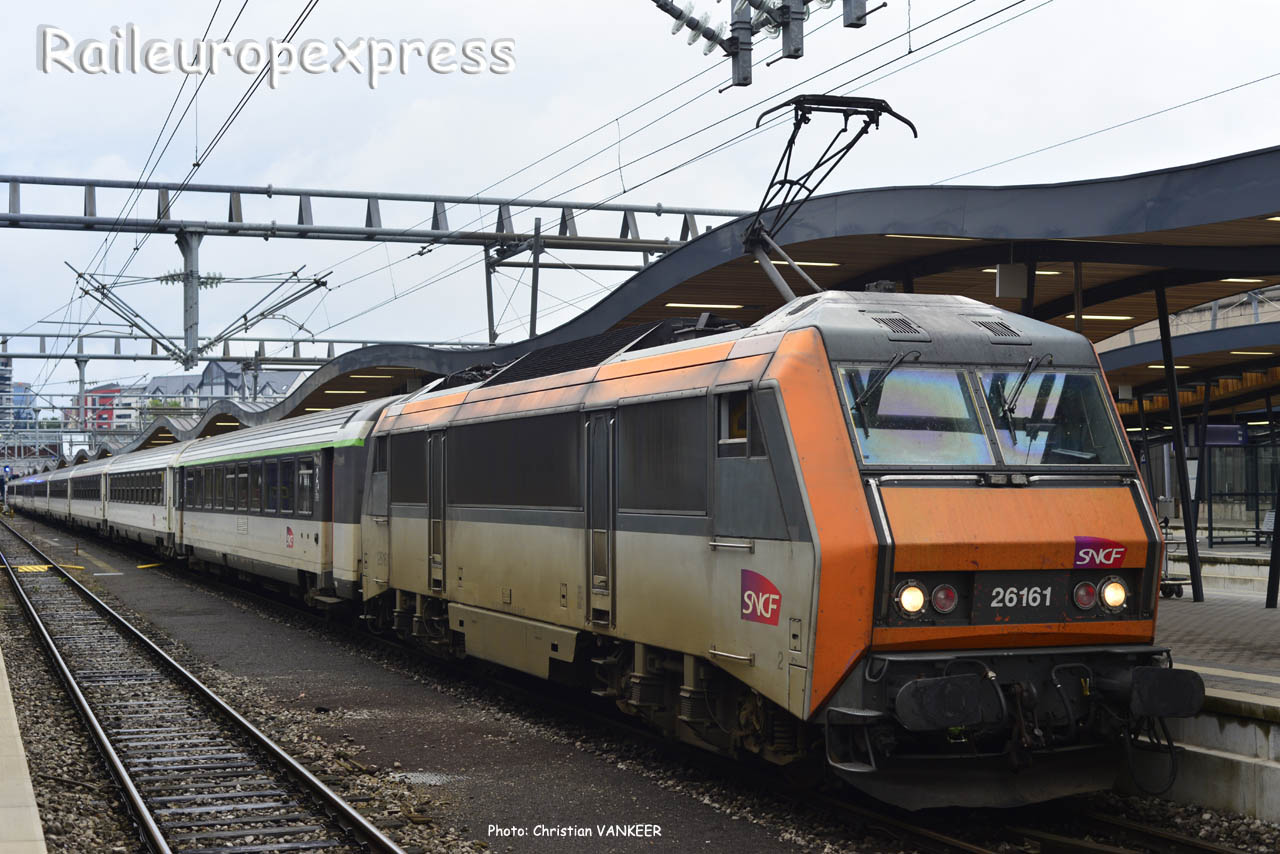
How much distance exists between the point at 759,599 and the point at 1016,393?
2.11 metres

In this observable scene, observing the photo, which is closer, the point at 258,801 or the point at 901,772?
the point at 901,772

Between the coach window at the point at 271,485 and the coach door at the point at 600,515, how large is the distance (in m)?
12.3

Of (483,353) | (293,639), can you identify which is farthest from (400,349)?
(293,639)

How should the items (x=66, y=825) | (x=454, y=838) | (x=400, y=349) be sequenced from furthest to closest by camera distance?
(x=400, y=349), (x=66, y=825), (x=454, y=838)

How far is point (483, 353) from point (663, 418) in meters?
17.1

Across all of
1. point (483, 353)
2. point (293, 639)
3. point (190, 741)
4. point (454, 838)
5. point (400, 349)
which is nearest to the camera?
point (454, 838)

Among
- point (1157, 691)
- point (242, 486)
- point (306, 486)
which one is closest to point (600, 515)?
point (1157, 691)

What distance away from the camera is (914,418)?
8508mm

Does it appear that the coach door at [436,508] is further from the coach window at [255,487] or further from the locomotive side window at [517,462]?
the coach window at [255,487]

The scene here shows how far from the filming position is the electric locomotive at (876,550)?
25.9 ft

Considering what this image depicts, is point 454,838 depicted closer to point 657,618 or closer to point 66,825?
point 657,618

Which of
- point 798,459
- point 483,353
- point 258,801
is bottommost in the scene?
point 258,801

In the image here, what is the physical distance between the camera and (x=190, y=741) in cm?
1221

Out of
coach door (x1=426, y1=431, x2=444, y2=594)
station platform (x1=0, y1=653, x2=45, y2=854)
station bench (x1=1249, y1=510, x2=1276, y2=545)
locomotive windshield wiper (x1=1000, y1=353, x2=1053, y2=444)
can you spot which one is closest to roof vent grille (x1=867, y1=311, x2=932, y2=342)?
locomotive windshield wiper (x1=1000, y1=353, x2=1053, y2=444)
